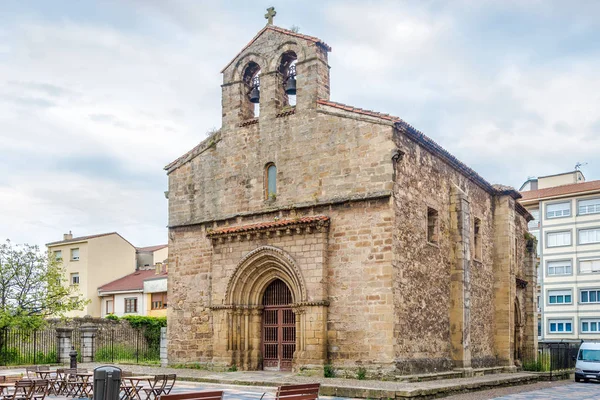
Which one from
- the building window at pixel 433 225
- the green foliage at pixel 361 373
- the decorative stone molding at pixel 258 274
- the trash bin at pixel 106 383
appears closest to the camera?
the trash bin at pixel 106 383

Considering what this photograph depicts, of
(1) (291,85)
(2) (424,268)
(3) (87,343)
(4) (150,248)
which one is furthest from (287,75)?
(4) (150,248)

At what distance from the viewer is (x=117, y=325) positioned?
3562cm

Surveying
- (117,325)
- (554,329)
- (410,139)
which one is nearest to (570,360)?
(410,139)

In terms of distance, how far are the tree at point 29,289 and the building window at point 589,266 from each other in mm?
40848

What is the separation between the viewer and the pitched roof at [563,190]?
54.7 m

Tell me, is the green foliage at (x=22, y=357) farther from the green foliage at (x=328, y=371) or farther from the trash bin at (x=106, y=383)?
the trash bin at (x=106, y=383)

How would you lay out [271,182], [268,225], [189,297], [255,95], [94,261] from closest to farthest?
1. [268,225]
2. [271,182]
3. [255,95]
4. [189,297]
5. [94,261]

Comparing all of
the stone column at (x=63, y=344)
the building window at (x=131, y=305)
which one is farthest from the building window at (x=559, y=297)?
the stone column at (x=63, y=344)

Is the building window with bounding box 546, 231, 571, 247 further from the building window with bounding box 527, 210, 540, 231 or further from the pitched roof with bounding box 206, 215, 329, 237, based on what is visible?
the pitched roof with bounding box 206, 215, 329, 237

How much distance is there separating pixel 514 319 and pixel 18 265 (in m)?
20.5

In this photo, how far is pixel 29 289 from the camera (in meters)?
27.4

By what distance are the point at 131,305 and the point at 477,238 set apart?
98.4 ft

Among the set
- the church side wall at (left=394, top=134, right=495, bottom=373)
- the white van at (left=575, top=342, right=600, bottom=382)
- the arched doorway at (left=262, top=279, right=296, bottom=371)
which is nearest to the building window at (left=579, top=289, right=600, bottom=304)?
the white van at (left=575, top=342, right=600, bottom=382)

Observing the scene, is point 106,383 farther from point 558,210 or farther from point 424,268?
point 558,210
